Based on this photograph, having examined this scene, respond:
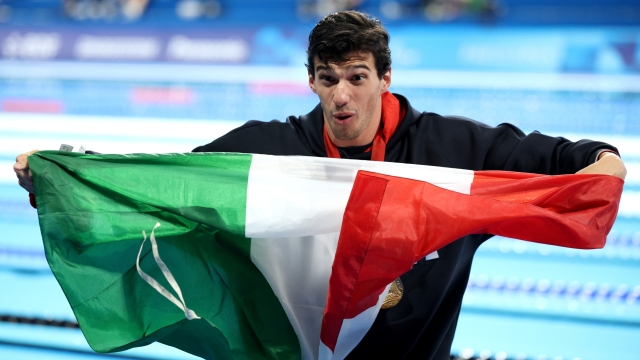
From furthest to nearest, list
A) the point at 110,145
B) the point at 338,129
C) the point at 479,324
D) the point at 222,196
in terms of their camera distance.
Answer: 1. the point at 110,145
2. the point at 479,324
3. the point at 338,129
4. the point at 222,196

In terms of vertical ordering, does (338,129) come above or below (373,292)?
above

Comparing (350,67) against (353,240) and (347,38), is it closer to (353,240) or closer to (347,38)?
(347,38)

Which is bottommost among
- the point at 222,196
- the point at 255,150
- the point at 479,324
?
the point at 479,324

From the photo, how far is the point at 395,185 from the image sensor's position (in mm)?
1680

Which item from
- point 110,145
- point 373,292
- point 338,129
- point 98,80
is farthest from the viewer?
point 98,80

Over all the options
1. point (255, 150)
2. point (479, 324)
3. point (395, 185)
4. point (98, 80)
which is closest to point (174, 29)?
point (98, 80)

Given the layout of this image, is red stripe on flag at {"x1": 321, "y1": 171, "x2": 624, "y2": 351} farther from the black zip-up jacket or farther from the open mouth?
the open mouth

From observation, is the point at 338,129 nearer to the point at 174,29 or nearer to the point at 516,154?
the point at 516,154

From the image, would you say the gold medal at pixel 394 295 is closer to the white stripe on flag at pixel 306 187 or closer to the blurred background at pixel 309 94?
the white stripe on flag at pixel 306 187

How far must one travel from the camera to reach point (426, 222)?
5.44ft

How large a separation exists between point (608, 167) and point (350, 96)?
75cm

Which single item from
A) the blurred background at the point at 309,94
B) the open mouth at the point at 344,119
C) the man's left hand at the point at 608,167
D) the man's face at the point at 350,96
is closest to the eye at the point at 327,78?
the man's face at the point at 350,96

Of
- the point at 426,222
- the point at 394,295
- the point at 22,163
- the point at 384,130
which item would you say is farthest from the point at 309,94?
the point at 426,222

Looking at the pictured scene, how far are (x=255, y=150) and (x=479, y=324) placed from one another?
213 cm
